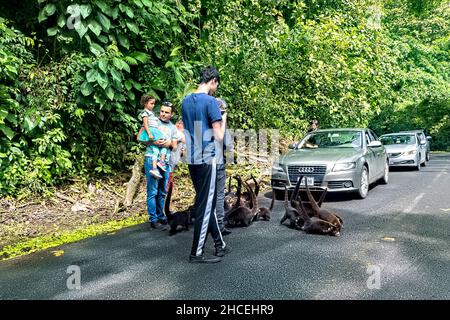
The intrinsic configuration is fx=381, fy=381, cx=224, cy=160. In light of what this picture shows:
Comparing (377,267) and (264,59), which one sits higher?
(264,59)

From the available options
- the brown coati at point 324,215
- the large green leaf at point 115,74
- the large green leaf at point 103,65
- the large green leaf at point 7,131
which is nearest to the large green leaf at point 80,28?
the large green leaf at point 103,65

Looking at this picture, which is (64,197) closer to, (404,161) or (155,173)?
(155,173)

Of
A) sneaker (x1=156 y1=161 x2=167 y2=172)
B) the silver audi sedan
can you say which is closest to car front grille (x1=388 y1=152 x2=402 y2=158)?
A: the silver audi sedan

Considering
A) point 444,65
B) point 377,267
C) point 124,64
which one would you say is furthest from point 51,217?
point 444,65

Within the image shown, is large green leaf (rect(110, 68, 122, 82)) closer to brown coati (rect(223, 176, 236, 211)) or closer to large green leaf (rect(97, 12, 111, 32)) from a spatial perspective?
large green leaf (rect(97, 12, 111, 32))

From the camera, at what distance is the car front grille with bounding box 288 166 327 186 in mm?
8062

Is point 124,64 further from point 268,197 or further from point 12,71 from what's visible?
point 268,197

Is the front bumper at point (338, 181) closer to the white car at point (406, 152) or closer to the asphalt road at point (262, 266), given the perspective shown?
the asphalt road at point (262, 266)

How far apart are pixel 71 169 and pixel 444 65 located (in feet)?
102

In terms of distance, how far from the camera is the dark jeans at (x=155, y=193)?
6.00 metres

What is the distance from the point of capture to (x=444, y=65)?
30.2 meters

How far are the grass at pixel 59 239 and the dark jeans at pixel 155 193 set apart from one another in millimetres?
648

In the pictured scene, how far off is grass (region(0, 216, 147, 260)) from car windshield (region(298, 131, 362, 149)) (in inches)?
192

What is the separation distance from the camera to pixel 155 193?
239 inches
